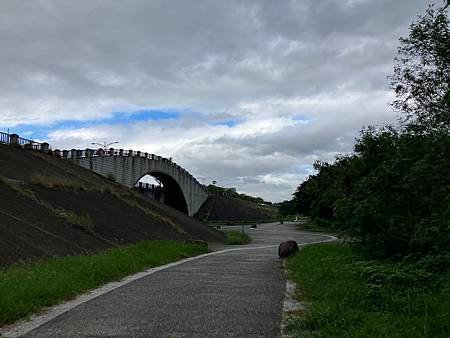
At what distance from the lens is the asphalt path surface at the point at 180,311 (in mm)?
7676

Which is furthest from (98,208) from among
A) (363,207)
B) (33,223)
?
(363,207)

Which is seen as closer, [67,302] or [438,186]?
[67,302]

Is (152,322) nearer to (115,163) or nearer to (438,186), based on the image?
(438,186)

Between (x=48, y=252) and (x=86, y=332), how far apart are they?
9.70m

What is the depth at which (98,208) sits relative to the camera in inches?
1213

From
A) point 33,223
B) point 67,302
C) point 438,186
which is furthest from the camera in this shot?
point 33,223

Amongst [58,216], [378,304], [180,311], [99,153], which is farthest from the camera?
[99,153]

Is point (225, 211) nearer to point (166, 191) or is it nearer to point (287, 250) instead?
point (166, 191)

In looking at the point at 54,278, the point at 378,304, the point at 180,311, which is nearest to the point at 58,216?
the point at 54,278

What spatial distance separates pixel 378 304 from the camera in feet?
28.8

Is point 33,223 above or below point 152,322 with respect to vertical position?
above

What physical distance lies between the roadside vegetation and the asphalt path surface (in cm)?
78

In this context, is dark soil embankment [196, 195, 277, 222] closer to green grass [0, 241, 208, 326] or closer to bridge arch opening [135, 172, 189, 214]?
bridge arch opening [135, 172, 189, 214]

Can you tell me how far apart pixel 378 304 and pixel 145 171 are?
5965 cm
